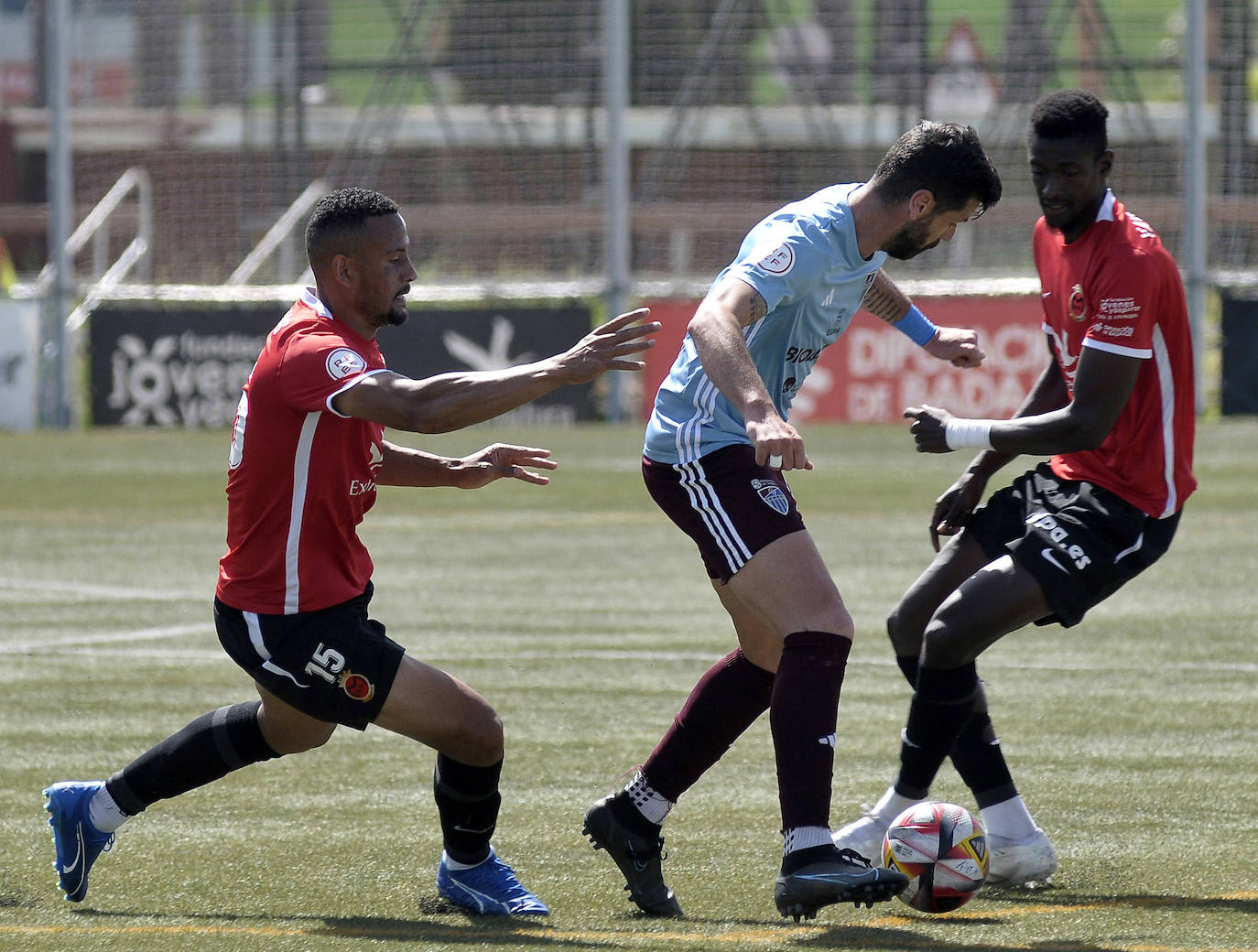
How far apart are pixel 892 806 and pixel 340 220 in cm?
236

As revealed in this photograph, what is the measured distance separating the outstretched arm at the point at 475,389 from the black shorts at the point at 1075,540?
59.0 inches

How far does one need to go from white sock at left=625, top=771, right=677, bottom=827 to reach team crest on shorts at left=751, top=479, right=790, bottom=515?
911 millimetres

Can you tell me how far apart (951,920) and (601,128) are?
86.0 ft

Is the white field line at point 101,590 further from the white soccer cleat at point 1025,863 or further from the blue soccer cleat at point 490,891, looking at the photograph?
the white soccer cleat at point 1025,863

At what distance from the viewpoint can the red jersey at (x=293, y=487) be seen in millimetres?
5258

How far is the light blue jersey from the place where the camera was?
5.34 meters

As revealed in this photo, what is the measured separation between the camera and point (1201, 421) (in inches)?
944

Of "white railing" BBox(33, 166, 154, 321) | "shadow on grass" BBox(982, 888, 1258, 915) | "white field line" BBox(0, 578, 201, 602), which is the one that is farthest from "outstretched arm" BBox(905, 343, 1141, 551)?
"white railing" BBox(33, 166, 154, 321)

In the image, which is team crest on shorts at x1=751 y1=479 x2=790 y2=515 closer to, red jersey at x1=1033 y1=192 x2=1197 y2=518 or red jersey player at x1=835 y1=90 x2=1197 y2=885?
red jersey player at x1=835 y1=90 x2=1197 y2=885

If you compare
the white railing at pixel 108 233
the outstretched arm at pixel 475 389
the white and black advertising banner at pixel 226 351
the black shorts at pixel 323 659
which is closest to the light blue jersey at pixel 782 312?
the outstretched arm at pixel 475 389

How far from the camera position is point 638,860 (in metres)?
5.43

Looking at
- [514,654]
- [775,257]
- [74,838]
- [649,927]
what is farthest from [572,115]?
[649,927]

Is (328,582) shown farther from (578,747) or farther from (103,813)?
(578,747)

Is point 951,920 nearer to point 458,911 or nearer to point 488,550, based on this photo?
point 458,911
